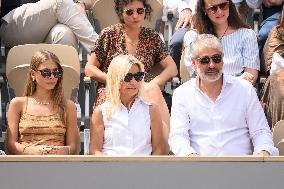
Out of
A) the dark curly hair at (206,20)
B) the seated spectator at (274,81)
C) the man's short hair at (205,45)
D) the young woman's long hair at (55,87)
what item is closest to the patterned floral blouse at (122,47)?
the dark curly hair at (206,20)

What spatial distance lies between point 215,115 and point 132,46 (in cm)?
116

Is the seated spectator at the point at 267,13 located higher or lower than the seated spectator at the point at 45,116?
higher

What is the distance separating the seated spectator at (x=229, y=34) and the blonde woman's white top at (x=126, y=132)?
39.2 inches

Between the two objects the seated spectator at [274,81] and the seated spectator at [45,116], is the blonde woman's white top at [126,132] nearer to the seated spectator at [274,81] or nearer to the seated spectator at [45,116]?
the seated spectator at [45,116]

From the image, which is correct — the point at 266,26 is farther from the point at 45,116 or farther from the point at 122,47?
the point at 45,116

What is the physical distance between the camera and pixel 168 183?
348 centimetres

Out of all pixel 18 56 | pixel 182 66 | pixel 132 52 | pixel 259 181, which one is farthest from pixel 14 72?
pixel 259 181

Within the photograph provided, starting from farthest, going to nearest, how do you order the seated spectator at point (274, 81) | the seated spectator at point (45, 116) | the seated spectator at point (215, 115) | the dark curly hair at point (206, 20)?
the dark curly hair at point (206, 20) → the seated spectator at point (274, 81) → the seated spectator at point (45, 116) → the seated spectator at point (215, 115)

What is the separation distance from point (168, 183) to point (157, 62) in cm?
217

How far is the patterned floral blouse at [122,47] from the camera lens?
5461 mm

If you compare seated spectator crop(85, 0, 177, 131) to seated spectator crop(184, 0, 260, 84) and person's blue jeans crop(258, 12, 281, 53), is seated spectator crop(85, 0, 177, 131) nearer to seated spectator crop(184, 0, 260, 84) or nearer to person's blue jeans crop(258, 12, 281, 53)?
seated spectator crop(184, 0, 260, 84)

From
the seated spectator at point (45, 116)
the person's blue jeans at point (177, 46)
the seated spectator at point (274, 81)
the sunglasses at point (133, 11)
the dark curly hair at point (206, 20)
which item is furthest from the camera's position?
the person's blue jeans at point (177, 46)

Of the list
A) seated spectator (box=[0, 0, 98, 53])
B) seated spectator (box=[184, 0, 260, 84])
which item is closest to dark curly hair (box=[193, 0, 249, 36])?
seated spectator (box=[184, 0, 260, 84])

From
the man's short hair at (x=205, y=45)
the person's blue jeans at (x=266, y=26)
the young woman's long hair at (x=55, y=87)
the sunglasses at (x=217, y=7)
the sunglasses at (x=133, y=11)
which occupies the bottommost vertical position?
the young woman's long hair at (x=55, y=87)
